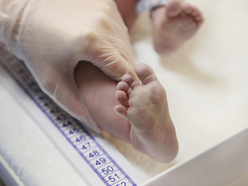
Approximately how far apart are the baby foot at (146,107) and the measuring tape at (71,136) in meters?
0.10

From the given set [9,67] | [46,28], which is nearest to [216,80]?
[46,28]

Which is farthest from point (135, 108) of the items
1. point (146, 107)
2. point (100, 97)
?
point (100, 97)

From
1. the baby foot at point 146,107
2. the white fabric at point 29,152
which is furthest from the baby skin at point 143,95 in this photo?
the white fabric at point 29,152

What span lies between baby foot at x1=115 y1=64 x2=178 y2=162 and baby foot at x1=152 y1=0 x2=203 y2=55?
31 cm

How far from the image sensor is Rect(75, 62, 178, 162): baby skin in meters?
0.62

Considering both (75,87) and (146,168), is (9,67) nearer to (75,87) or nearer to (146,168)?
(75,87)

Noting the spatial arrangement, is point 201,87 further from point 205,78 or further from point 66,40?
point 66,40

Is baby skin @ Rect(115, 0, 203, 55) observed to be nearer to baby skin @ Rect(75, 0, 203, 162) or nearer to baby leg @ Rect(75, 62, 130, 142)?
baby skin @ Rect(75, 0, 203, 162)

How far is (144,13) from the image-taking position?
1062 millimetres

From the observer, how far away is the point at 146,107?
0.62 metres

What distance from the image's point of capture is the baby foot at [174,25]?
0.88 m

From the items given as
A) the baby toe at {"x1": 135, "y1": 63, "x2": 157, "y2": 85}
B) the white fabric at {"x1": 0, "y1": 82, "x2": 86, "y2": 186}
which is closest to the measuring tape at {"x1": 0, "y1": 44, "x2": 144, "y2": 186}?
the white fabric at {"x1": 0, "y1": 82, "x2": 86, "y2": 186}

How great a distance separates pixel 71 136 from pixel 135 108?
245mm

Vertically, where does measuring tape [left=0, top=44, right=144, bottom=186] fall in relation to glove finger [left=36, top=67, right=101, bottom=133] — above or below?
below
